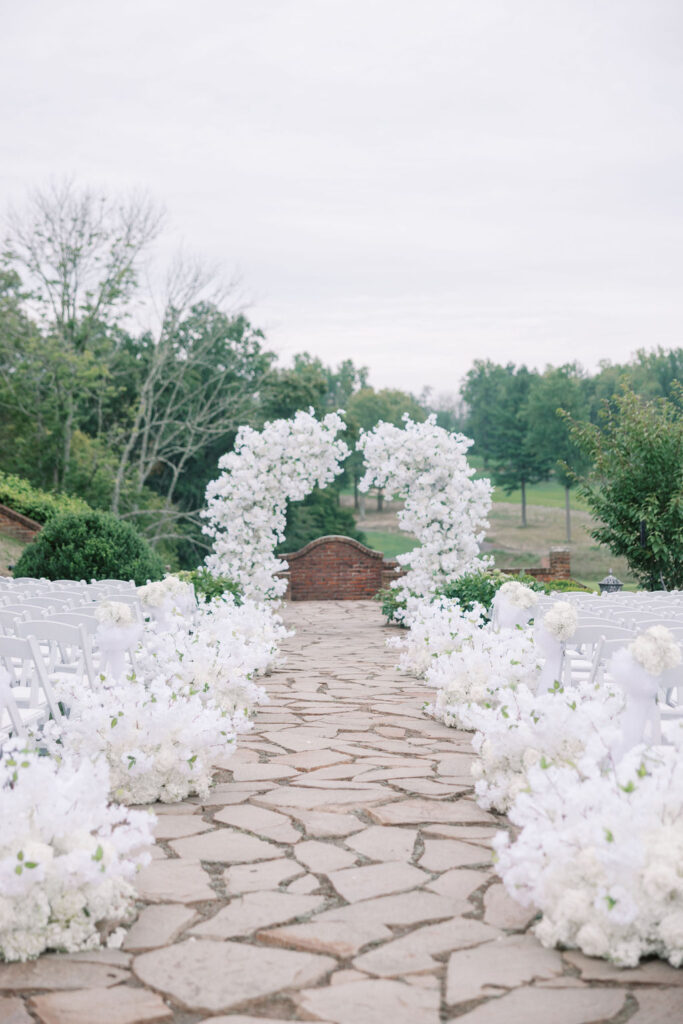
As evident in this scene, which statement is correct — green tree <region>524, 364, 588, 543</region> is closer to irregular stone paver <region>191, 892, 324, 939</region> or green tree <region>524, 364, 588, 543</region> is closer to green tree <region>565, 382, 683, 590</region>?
green tree <region>565, 382, 683, 590</region>

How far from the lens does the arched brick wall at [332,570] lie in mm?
22094

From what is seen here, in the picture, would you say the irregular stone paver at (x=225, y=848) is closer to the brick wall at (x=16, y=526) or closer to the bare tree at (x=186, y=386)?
the brick wall at (x=16, y=526)

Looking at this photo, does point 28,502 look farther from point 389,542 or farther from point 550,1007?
point 389,542

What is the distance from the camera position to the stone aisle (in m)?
2.69

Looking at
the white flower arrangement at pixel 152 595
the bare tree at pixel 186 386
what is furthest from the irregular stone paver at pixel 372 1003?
the bare tree at pixel 186 386

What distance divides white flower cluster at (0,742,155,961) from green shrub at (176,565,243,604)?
28.6 ft

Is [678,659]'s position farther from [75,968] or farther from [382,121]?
[382,121]

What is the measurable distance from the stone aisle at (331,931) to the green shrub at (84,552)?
6506mm

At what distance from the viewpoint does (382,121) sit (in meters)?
13.6

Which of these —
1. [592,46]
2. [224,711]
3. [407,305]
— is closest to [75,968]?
[224,711]

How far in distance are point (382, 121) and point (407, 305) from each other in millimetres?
19580

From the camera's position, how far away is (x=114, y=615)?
18.0 feet

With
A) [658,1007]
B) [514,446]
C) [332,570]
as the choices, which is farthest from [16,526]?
[514,446]

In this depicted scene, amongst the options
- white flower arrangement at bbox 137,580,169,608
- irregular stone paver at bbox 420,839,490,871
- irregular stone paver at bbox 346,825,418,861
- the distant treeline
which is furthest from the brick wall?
irregular stone paver at bbox 420,839,490,871
